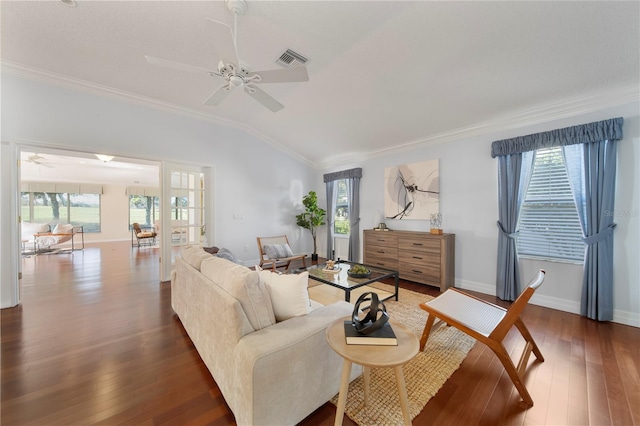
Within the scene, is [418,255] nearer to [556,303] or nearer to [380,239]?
[380,239]

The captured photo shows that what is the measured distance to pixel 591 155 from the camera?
2.71 meters

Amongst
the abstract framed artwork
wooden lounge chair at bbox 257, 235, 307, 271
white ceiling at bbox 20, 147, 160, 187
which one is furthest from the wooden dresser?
white ceiling at bbox 20, 147, 160, 187

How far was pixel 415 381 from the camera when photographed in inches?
68.5

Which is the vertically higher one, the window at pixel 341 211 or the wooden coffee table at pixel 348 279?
the window at pixel 341 211

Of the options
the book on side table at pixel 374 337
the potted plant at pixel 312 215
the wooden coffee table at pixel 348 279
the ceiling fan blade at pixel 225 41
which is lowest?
the wooden coffee table at pixel 348 279

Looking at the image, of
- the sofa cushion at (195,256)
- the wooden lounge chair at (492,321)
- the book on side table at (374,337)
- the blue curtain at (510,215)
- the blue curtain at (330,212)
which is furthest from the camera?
the blue curtain at (330,212)

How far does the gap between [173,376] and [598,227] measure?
4549 millimetres

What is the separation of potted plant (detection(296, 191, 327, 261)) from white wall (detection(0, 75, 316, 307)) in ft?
0.94

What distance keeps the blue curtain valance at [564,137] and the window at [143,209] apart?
459 inches

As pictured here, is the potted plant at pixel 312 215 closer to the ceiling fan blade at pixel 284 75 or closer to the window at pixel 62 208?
the ceiling fan blade at pixel 284 75

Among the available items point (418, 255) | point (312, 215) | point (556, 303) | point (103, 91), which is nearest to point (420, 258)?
point (418, 255)

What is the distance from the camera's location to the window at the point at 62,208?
808cm

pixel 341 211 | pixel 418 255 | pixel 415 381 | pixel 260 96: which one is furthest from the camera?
pixel 341 211

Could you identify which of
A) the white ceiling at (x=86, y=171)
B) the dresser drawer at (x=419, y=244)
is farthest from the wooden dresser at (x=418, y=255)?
the white ceiling at (x=86, y=171)
